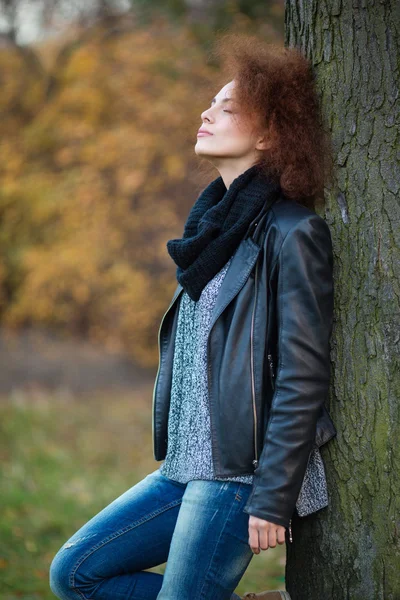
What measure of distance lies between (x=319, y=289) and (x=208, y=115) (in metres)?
0.77

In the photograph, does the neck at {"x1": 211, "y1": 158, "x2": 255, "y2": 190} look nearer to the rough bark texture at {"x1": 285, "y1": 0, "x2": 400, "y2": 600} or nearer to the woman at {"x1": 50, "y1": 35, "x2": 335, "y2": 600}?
the woman at {"x1": 50, "y1": 35, "x2": 335, "y2": 600}

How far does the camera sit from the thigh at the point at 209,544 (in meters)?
2.09

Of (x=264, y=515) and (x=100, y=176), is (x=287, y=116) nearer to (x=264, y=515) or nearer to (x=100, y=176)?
(x=264, y=515)

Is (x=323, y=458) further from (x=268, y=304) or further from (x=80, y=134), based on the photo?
(x=80, y=134)

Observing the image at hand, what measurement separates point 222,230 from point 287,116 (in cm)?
45

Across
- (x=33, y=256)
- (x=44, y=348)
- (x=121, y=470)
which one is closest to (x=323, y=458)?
(x=121, y=470)

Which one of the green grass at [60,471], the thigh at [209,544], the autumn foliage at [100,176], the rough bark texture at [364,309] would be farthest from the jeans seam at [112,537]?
the autumn foliage at [100,176]

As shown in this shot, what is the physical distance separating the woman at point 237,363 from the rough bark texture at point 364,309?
103 millimetres

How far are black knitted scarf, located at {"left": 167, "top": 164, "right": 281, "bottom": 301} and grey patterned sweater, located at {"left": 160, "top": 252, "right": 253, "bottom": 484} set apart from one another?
52mm

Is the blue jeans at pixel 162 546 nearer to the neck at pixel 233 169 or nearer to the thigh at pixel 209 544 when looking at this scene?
the thigh at pixel 209 544

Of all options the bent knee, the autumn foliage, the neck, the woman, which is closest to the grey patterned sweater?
the woman

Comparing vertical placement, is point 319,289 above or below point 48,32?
below

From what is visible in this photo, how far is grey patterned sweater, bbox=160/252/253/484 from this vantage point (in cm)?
223

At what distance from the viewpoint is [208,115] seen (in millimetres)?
2426
